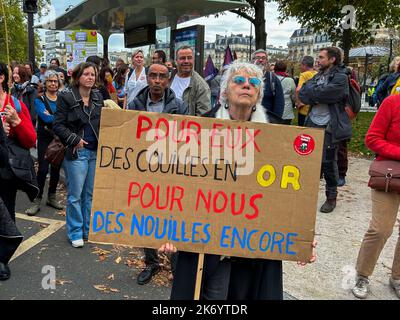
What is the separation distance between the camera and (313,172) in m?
2.09

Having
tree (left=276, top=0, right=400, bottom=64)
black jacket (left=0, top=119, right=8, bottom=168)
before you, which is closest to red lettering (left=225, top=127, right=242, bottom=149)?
black jacket (left=0, top=119, right=8, bottom=168)

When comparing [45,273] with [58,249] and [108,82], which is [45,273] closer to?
[58,249]

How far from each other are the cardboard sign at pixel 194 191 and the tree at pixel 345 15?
13.8 metres

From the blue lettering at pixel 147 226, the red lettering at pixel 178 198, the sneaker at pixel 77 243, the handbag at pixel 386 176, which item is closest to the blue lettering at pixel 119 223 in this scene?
the blue lettering at pixel 147 226

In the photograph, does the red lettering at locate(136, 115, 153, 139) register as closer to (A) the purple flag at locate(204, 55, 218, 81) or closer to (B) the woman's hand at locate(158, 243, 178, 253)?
(B) the woman's hand at locate(158, 243, 178, 253)

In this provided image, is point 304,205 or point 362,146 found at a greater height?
point 304,205

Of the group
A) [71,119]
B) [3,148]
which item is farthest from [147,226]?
[71,119]

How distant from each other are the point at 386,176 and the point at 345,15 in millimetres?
13927

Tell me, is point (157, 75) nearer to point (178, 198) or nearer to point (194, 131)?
point (194, 131)

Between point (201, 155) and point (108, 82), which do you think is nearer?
point (201, 155)

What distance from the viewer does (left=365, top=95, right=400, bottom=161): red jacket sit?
3336mm

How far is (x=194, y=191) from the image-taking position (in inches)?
84.3

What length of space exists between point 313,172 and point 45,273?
2.84 meters
